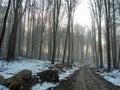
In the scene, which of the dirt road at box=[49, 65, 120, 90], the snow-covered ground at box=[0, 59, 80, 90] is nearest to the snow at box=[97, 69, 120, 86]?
the dirt road at box=[49, 65, 120, 90]

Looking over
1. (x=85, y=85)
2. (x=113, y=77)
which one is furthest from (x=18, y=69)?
(x=113, y=77)

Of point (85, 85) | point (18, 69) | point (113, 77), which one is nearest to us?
point (85, 85)

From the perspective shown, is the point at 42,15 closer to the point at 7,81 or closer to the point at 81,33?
the point at 7,81

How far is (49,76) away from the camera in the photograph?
46.1 feet

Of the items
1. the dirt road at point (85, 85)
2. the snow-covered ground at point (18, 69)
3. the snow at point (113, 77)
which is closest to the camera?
the snow-covered ground at point (18, 69)

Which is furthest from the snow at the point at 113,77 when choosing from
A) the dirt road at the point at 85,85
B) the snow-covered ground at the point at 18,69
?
the snow-covered ground at the point at 18,69

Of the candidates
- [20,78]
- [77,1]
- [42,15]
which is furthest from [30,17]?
[20,78]

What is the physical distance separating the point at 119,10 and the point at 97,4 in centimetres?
454

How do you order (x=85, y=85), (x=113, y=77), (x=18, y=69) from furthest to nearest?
1. (x=113, y=77)
2. (x=18, y=69)
3. (x=85, y=85)

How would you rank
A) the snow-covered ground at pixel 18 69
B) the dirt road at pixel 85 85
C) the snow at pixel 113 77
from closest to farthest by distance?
the snow-covered ground at pixel 18 69 < the dirt road at pixel 85 85 < the snow at pixel 113 77

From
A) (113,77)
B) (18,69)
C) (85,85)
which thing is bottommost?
(113,77)

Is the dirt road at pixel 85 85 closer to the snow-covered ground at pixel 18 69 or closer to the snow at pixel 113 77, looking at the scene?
the snow at pixel 113 77

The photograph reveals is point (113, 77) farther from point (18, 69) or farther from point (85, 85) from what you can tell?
point (18, 69)

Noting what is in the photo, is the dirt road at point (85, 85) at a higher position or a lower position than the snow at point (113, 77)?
higher
